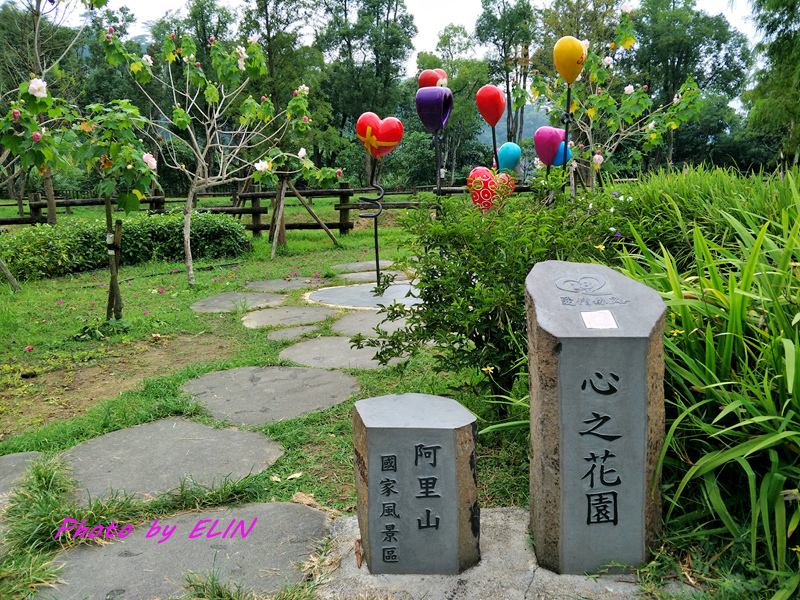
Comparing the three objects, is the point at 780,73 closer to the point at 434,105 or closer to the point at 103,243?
the point at 434,105

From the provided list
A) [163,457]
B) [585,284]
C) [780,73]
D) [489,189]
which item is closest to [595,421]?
[585,284]

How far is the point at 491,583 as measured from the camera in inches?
62.6

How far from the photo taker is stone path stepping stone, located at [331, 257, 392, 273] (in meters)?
7.24

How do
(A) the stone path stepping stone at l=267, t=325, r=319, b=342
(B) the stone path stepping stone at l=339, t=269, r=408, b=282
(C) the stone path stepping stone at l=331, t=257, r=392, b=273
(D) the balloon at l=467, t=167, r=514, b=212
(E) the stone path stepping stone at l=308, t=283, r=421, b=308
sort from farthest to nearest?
(C) the stone path stepping stone at l=331, t=257, r=392, b=273 < (B) the stone path stepping stone at l=339, t=269, r=408, b=282 < (E) the stone path stepping stone at l=308, t=283, r=421, b=308 < (A) the stone path stepping stone at l=267, t=325, r=319, b=342 < (D) the balloon at l=467, t=167, r=514, b=212

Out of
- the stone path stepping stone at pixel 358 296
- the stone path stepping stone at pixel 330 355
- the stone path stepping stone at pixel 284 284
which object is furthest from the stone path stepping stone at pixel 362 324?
the stone path stepping stone at pixel 284 284

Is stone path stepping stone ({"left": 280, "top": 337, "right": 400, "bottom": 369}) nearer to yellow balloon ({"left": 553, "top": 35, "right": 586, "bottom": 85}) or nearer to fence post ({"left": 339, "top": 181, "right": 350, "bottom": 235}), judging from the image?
yellow balloon ({"left": 553, "top": 35, "right": 586, "bottom": 85})

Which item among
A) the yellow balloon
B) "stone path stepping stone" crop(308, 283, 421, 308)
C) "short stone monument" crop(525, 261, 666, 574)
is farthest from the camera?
"stone path stepping stone" crop(308, 283, 421, 308)

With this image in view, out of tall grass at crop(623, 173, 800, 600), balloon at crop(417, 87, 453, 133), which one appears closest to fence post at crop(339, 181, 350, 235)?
balloon at crop(417, 87, 453, 133)

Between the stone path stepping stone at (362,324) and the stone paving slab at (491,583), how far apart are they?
2.45 m

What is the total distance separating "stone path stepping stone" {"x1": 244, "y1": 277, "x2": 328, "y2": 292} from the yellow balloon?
3.49 metres

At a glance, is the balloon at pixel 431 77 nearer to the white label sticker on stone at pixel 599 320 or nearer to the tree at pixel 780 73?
the white label sticker on stone at pixel 599 320

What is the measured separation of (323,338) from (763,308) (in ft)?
9.70

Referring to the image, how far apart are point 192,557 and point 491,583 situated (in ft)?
3.06

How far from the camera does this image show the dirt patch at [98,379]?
9.68 feet
